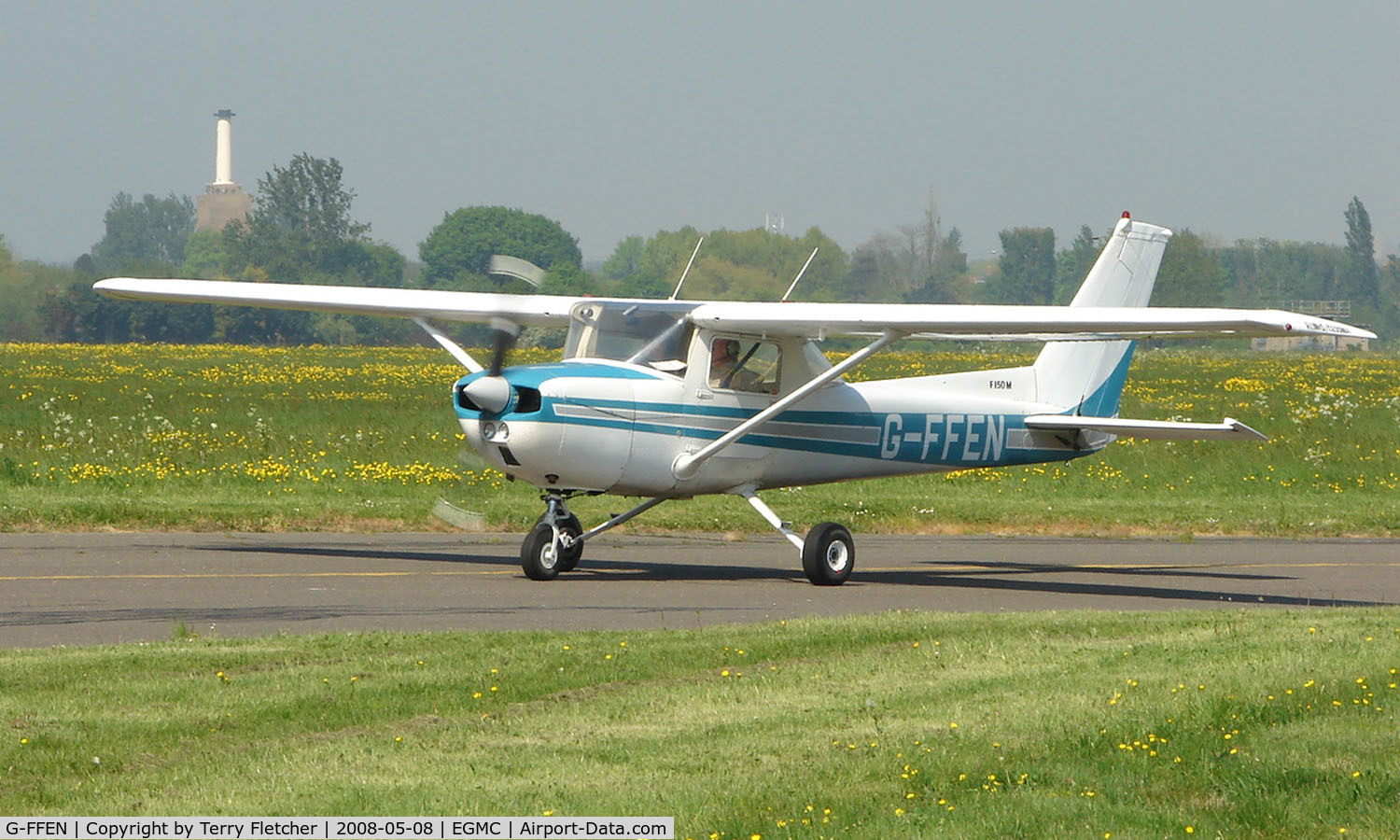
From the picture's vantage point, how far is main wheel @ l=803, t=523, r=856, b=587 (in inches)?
595

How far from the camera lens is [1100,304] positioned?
715 inches

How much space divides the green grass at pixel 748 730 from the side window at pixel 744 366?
4.92 meters

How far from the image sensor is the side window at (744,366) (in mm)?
15438

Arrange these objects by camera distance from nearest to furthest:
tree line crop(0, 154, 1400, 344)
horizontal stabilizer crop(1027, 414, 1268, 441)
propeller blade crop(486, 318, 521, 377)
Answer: propeller blade crop(486, 318, 521, 377), horizontal stabilizer crop(1027, 414, 1268, 441), tree line crop(0, 154, 1400, 344)

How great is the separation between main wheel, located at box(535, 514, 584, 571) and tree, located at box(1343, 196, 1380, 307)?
12759cm

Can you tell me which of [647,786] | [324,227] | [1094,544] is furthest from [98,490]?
[324,227]

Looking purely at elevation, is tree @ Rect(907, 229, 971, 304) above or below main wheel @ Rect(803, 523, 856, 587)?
above

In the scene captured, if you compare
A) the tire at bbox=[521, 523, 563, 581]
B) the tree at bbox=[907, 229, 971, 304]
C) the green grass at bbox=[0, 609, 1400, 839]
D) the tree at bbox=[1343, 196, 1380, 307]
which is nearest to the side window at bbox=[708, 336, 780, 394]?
the tire at bbox=[521, 523, 563, 581]

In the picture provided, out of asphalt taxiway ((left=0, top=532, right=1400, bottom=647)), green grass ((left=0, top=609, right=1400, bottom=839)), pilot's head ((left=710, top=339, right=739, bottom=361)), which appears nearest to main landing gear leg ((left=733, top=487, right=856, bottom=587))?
asphalt taxiway ((left=0, top=532, right=1400, bottom=647))

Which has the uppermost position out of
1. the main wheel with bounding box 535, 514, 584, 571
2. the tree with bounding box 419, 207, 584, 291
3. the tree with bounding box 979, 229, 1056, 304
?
the tree with bounding box 979, 229, 1056, 304

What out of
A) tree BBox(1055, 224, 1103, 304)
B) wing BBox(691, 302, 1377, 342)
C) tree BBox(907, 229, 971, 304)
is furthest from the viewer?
tree BBox(1055, 224, 1103, 304)

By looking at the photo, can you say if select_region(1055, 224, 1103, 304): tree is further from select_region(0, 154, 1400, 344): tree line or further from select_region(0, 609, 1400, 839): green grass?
select_region(0, 609, 1400, 839): green grass

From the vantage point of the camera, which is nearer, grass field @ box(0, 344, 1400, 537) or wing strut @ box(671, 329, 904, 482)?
wing strut @ box(671, 329, 904, 482)

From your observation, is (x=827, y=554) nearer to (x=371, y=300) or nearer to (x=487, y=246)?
(x=371, y=300)
